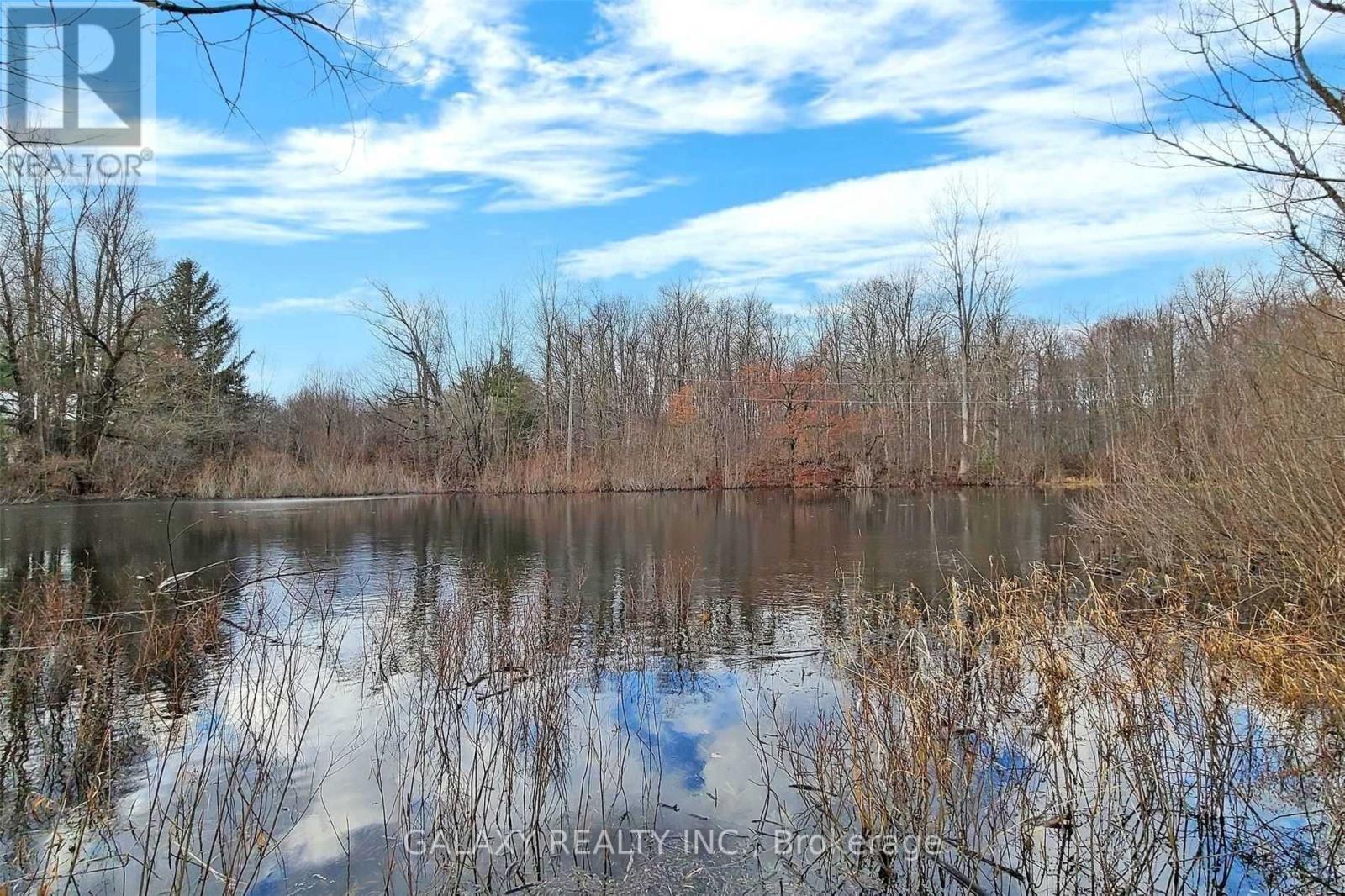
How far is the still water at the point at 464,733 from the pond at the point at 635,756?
0.03m

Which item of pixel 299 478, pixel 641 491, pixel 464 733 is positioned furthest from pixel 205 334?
pixel 464 733

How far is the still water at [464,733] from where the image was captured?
406 centimetres

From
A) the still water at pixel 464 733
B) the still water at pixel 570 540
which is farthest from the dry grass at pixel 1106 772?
the still water at pixel 570 540

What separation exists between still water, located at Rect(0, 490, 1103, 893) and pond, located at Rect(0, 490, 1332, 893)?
0.03 metres

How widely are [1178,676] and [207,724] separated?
7225 millimetres

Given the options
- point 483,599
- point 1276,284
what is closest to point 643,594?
point 483,599

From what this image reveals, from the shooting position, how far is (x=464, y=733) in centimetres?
586

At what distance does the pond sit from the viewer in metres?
3.91

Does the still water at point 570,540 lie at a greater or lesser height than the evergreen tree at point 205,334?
lesser

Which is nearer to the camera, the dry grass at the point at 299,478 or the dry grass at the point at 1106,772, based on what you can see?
the dry grass at the point at 1106,772

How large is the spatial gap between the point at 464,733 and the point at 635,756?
1379mm

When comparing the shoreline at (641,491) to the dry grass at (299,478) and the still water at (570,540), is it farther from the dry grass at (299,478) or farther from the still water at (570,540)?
the still water at (570,540)

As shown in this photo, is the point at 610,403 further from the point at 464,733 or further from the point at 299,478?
the point at 464,733

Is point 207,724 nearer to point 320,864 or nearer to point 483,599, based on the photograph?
point 320,864
